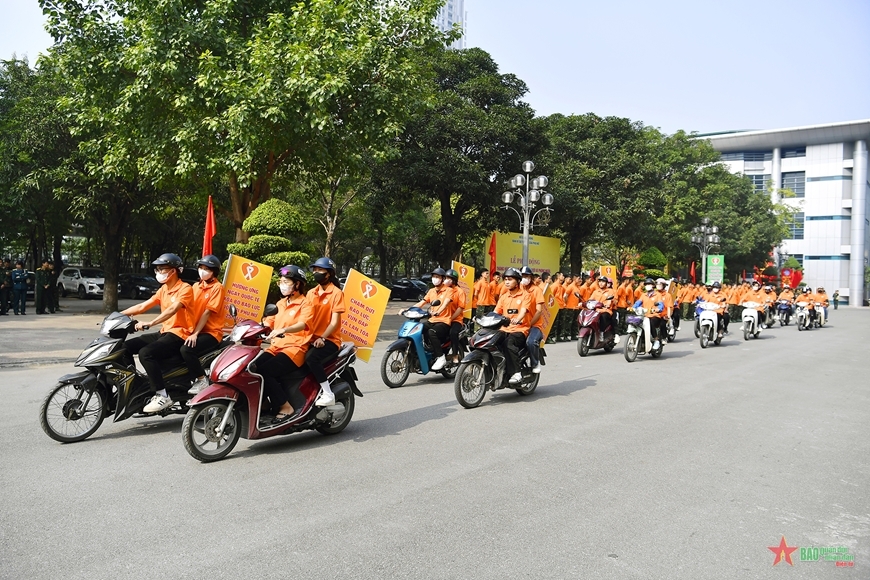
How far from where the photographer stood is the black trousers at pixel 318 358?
20.5ft

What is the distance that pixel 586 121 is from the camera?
33.5 m

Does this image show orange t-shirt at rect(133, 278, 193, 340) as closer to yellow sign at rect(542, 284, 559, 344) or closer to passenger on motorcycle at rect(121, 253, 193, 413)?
passenger on motorcycle at rect(121, 253, 193, 413)

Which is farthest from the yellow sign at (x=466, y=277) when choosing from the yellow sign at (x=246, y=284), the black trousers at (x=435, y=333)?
the yellow sign at (x=246, y=284)

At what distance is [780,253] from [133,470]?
79101 mm

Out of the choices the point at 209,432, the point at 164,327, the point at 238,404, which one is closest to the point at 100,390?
the point at 164,327

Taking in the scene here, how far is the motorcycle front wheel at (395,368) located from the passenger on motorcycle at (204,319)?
3083 mm

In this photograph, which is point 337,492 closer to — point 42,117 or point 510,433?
point 510,433

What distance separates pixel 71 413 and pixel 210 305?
155cm

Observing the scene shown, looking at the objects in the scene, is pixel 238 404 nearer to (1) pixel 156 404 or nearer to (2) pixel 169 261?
(1) pixel 156 404

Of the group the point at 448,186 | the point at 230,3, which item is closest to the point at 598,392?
the point at 230,3

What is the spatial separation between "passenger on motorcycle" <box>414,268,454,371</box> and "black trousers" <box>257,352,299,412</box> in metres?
4.11

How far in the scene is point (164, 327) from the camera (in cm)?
667

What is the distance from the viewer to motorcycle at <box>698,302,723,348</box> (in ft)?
55.0

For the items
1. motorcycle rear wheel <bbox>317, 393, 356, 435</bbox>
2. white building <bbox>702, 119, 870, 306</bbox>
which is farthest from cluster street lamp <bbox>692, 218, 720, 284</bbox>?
white building <bbox>702, 119, 870, 306</bbox>
